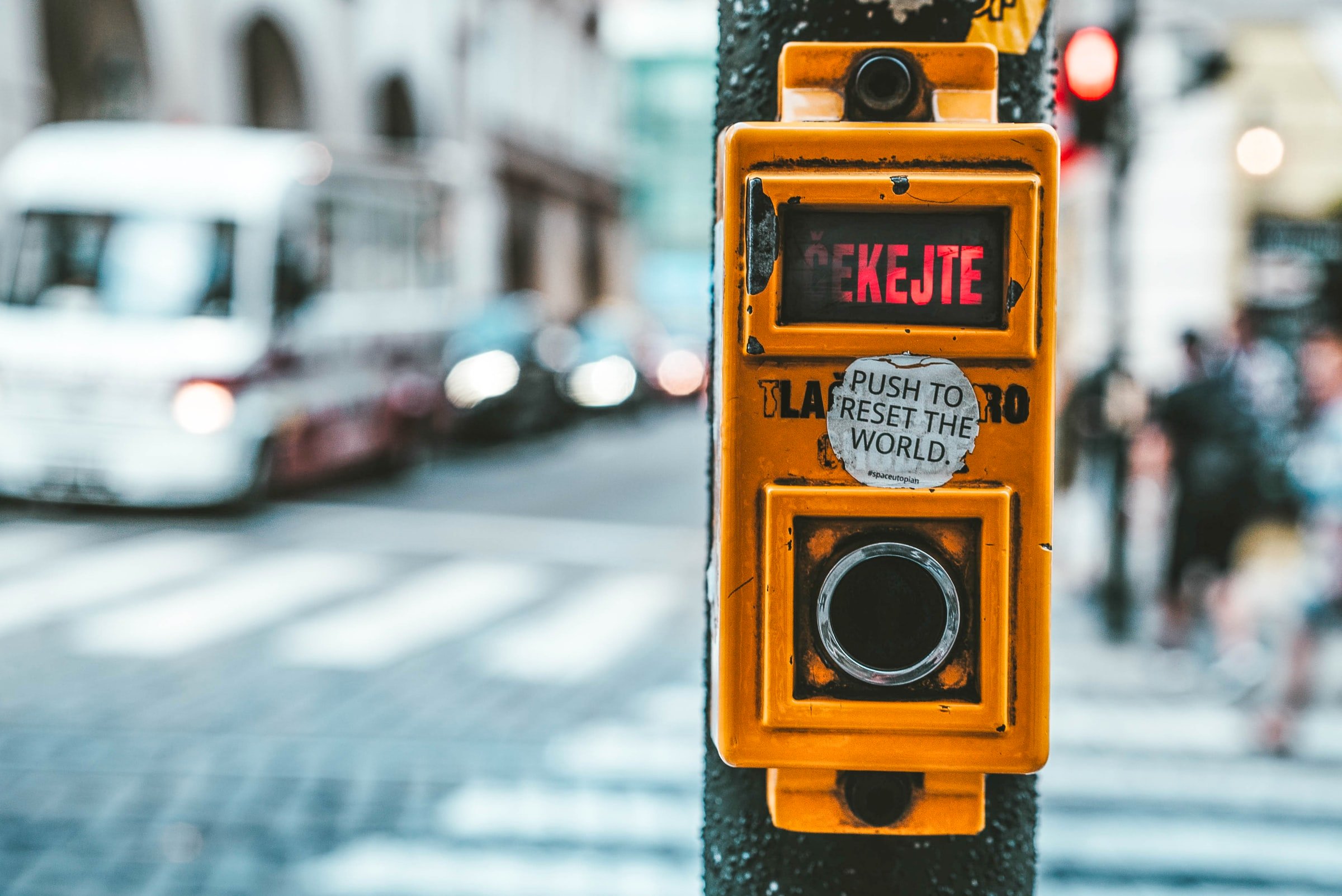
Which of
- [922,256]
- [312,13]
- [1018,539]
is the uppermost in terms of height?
[312,13]

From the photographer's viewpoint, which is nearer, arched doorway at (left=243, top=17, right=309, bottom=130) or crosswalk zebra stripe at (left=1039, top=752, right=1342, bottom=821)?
crosswalk zebra stripe at (left=1039, top=752, right=1342, bottom=821)

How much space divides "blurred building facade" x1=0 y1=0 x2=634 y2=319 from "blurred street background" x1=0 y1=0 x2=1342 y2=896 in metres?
0.12

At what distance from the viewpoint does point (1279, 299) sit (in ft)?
48.7

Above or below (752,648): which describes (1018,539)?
above

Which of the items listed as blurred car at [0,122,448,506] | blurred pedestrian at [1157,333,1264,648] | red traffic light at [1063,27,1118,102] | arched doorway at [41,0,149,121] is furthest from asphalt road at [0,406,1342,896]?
arched doorway at [41,0,149,121]

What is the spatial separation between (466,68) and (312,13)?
8184 millimetres

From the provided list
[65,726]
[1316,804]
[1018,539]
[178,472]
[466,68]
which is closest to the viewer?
[1018,539]

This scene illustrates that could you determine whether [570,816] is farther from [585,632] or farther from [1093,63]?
[1093,63]

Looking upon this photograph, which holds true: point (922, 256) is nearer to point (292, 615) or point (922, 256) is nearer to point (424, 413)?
point (292, 615)

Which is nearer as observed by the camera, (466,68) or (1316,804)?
(1316,804)

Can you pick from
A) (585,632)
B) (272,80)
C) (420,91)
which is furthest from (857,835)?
(420,91)

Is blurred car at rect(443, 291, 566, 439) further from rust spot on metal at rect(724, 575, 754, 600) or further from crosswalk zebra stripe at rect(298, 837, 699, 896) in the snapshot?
rust spot on metal at rect(724, 575, 754, 600)

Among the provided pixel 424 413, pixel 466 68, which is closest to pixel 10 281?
pixel 424 413

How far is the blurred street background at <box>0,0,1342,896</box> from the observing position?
16.4ft
